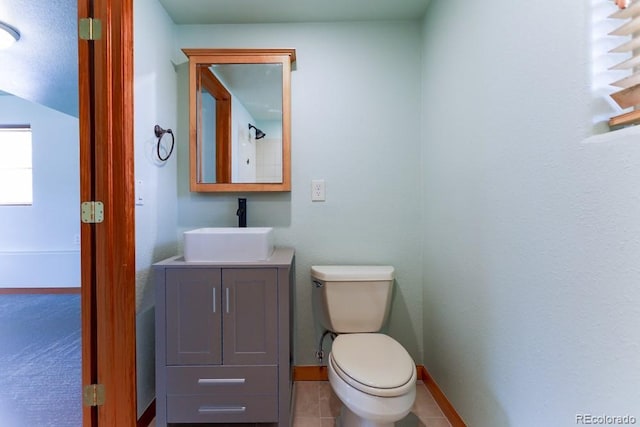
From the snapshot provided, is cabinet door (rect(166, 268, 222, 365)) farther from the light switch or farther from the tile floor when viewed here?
the tile floor

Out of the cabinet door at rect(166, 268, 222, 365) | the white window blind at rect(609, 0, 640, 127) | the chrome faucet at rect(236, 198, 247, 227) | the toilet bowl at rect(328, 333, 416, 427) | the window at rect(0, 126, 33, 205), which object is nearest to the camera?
the white window blind at rect(609, 0, 640, 127)

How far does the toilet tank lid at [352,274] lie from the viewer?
60.2 inches

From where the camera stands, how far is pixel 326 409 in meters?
1.49

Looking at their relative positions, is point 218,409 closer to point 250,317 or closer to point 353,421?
point 250,317

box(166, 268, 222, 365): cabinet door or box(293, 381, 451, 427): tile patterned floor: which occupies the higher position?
box(166, 268, 222, 365): cabinet door

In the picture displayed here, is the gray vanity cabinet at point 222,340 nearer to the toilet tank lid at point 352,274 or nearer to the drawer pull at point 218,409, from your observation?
the drawer pull at point 218,409

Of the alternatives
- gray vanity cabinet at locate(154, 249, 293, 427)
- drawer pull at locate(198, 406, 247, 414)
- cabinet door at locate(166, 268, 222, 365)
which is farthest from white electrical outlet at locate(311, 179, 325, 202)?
drawer pull at locate(198, 406, 247, 414)

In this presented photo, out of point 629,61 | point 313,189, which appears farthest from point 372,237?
point 629,61

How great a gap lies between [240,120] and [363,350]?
1.48 meters

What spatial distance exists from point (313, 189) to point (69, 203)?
3.65 m

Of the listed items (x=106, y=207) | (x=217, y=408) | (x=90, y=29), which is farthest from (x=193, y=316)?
(x=90, y=29)

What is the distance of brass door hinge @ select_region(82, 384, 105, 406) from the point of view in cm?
120

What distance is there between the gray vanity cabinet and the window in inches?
152

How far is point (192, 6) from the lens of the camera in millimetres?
1583
